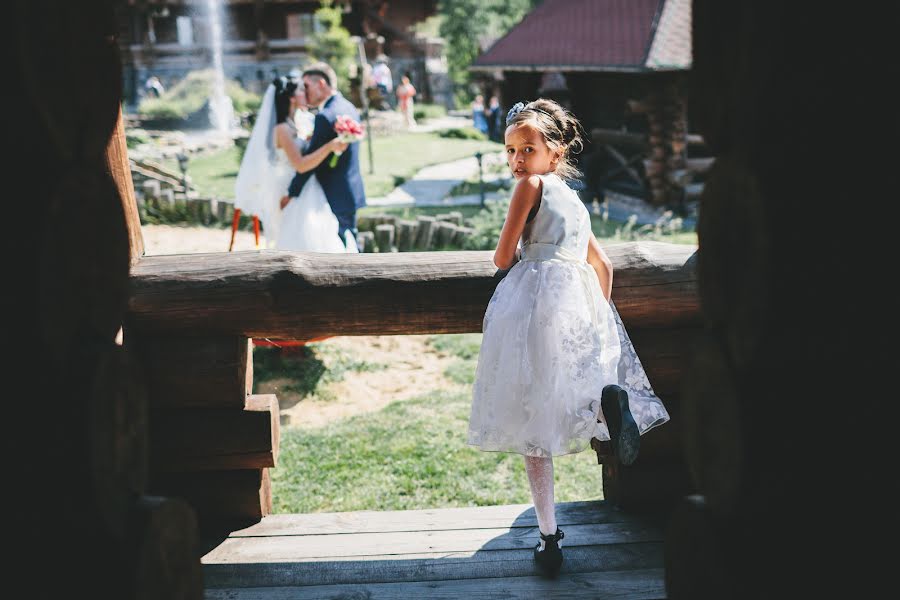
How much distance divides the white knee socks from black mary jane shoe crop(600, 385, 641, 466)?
0.27 meters

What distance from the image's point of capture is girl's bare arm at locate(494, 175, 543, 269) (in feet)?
10.9

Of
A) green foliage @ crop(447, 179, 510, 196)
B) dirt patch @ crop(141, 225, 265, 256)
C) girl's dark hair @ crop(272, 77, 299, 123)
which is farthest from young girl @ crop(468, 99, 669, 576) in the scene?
green foliage @ crop(447, 179, 510, 196)

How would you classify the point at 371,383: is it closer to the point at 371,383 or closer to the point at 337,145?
the point at 371,383

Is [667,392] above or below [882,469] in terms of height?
below

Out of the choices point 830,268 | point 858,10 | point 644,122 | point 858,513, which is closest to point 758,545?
point 858,513

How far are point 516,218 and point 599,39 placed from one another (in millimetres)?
12378

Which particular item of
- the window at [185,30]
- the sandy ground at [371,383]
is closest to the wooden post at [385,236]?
the sandy ground at [371,383]

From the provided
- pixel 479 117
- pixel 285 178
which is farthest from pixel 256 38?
pixel 285 178

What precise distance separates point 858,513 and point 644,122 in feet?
45.4

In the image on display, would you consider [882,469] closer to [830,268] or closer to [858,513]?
[858,513]

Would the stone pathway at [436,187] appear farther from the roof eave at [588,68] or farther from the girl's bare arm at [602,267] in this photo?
the girl's bare arm at [602,267]

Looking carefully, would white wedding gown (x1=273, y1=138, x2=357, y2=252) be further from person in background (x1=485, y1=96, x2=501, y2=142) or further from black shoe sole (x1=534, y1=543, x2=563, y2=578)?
person in background (x1=485, y1=96, x2=501, y2=142)

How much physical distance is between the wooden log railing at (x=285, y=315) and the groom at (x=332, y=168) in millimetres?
3183

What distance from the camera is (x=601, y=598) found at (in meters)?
3.11
